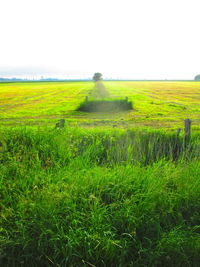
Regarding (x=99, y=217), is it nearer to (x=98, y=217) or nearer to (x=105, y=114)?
(x=98, y=217)

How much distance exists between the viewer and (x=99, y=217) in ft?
9.68

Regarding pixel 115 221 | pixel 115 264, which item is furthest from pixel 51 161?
pixel 115 264

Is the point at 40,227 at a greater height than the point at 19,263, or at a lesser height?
greater

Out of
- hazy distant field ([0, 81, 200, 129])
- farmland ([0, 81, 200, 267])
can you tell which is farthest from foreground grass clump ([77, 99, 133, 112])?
farmland ([0, 81, 200, 267])

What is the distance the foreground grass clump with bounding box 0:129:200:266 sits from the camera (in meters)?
2.77

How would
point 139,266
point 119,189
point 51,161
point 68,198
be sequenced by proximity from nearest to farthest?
1. point 139,266
2. point 68,198
3. point 119,189
4. point 51,161

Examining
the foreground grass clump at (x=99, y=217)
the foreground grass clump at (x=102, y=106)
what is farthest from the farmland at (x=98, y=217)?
the foreground grass clump at (x=102, y=106)

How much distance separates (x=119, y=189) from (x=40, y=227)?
1.45 metres

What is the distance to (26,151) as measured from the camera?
481cm

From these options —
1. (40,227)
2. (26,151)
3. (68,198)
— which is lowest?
(40,227)

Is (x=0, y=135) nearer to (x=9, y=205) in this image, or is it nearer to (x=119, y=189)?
(x=9, y=205)

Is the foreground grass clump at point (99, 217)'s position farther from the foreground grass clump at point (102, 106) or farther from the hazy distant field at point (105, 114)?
the foreground grass clump at point (102, 106)

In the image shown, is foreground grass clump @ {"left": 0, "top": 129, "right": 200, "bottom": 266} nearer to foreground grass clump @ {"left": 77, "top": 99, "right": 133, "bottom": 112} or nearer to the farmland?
the farmland

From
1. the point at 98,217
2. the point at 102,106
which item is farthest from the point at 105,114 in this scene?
the point at 98,217
